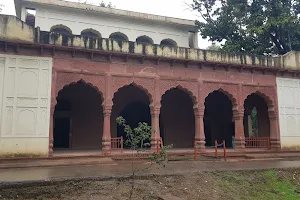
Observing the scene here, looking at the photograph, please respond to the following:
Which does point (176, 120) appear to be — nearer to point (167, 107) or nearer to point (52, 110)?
point (167, 107)

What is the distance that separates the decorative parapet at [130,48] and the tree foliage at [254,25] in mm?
4052

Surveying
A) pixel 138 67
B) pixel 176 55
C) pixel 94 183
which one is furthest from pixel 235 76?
pixel 94 183

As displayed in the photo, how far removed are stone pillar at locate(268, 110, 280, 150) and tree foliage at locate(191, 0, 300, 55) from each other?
234 inches

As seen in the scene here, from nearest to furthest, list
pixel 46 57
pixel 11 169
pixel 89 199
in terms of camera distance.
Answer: pixel 89 199 → pixel 11 169 → pixel 46 57

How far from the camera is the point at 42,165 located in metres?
10.1

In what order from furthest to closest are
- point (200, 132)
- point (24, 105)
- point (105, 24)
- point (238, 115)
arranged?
point (105, 24) < point (238, 115) < point (200, 132) < point (24, 105)

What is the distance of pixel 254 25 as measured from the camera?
19312mm

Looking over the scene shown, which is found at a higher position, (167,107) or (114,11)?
(114,11)

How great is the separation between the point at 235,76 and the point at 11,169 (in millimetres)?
10006

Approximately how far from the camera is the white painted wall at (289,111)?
1470cm

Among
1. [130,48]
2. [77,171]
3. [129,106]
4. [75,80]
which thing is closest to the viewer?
[77,171]

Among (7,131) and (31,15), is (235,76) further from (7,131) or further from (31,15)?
(31,15)

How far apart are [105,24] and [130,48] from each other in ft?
19.0

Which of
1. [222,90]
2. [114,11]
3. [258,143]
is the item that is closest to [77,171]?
[222,90]
